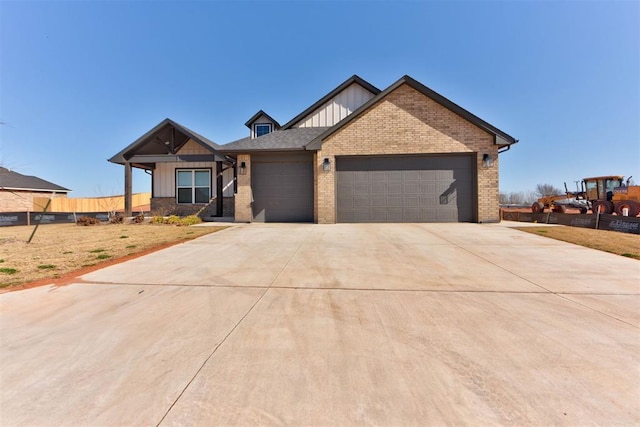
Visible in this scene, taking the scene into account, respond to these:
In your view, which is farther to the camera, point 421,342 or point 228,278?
point 228,278

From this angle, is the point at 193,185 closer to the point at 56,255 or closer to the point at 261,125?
the point at 261,125

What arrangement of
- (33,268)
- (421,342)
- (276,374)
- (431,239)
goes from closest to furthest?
(276,374) < (421,342) < (33,268) < (431,239)

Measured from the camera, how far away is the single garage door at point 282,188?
1230 cm

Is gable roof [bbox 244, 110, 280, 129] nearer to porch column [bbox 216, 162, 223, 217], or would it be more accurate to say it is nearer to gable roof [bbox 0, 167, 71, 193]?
porch column [bbox 216, 162, 223, 217]

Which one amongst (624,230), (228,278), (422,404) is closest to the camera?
(422,404)

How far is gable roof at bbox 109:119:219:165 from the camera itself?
13.4 m

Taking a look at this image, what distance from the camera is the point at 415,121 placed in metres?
11.3

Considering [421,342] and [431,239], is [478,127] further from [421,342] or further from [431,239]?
[421,342]

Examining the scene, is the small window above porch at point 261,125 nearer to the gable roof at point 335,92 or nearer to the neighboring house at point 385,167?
the gable roof at point 335,92

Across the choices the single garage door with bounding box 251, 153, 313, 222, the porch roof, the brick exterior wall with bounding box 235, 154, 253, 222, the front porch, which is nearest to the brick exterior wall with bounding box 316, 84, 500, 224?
the single garage door with bounding box 251, 153, 313, 222

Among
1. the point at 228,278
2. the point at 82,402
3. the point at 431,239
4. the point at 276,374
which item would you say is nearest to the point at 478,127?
the point at 431,239

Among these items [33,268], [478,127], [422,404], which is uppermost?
[478,127]

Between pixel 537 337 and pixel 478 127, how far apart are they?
1087 centimetres

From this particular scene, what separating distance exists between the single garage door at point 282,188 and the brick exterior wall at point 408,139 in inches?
33.8
